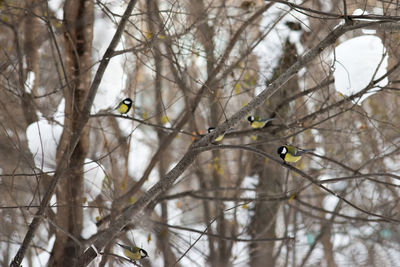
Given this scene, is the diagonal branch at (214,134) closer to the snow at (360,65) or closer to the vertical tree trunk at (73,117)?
the snow at (360,65)

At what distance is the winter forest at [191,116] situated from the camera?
2.78 meters

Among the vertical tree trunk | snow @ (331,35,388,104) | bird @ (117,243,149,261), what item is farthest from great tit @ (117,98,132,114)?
snow @ (331,35,388,104)

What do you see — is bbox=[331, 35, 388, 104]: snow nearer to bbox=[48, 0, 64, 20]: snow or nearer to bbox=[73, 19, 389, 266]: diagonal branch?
bbox=[73, 19, 389, 266]: diagonal branch

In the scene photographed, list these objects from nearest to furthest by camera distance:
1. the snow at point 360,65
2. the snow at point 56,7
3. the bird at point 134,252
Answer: the bird at point 134,252 → the snow at point 360,65 → the snow at point 56,7

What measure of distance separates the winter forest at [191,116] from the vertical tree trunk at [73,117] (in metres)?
0.01

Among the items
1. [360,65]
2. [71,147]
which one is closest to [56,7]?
[71,147]

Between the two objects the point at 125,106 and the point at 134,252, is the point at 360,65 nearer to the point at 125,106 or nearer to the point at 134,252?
the point at 125,106

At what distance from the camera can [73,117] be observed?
13.0ft

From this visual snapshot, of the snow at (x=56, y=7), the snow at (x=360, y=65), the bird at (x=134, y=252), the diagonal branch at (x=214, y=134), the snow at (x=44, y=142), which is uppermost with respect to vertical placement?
the snow at (x=56, y=7)

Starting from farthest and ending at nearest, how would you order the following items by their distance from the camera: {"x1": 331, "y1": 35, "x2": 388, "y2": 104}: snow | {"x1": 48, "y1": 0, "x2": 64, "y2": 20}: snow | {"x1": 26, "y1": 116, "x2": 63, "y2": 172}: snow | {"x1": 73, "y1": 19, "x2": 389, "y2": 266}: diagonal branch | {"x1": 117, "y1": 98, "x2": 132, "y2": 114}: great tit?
1. {"x1": 48, "y1": 0, "x2": 64, "y2": 20}: snow
2. {"x1": 117, "y1": 98, "x2": 132, "y2": 114}: great tit
3. {"x1": 26, "y1": 116, "x2": 63, "y2": 172}: snow
4. {"x1": 331, "y1": 35, "x2": 388, "y2": 104}: snow
5. {"x1": 73, "y1": 19, "x2": 389, "y2": 266}: diagonal branch

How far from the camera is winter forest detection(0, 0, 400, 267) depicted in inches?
109

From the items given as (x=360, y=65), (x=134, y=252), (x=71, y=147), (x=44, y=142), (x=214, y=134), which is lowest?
(x=134, y=252)

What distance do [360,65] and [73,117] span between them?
2.43m

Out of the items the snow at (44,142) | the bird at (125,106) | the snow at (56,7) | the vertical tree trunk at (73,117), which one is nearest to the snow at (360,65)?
the bird at (125,106)
